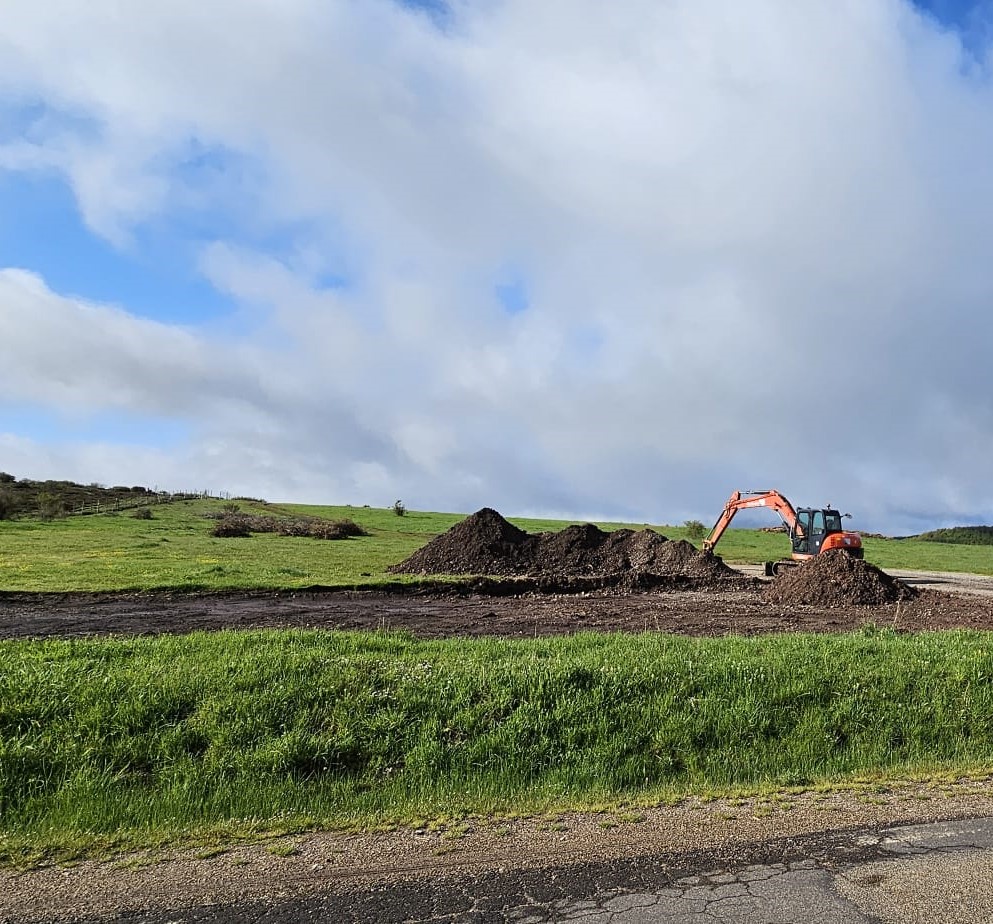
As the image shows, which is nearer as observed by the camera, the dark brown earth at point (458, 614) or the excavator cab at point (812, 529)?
the dark brown earth at point (458, 614)

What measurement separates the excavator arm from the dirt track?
835 cm

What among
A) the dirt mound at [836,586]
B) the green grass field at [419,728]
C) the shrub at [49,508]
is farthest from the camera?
the shrub at [49,508]

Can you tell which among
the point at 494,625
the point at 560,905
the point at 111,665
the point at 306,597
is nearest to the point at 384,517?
the point at 306,597

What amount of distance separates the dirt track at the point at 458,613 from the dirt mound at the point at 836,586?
60 centimetres

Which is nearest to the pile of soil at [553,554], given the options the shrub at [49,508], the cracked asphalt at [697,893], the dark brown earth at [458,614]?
the dark brown earth at [458,614]

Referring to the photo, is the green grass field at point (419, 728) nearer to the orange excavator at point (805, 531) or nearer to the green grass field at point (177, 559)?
the green grass field at point (177, 559)

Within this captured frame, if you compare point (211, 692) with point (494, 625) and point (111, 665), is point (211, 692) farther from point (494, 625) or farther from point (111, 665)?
point (494, 625)

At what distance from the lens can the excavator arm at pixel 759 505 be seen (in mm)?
32781

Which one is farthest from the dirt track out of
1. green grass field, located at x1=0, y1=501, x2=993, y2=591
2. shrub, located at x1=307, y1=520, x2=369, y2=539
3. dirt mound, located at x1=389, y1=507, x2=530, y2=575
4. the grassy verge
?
shrub, located at x1=307, y1=520, x2=369, y2=539

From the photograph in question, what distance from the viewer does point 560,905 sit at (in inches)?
185

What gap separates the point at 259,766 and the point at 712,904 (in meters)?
4.47

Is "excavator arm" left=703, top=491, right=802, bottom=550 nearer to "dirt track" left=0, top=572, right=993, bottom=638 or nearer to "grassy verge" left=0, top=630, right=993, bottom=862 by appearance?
"dirt track" left=0, top=572, right=993, bottom=638

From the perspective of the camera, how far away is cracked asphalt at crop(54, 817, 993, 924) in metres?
4.56

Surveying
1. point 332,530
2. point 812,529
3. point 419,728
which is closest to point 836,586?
point 812,529
